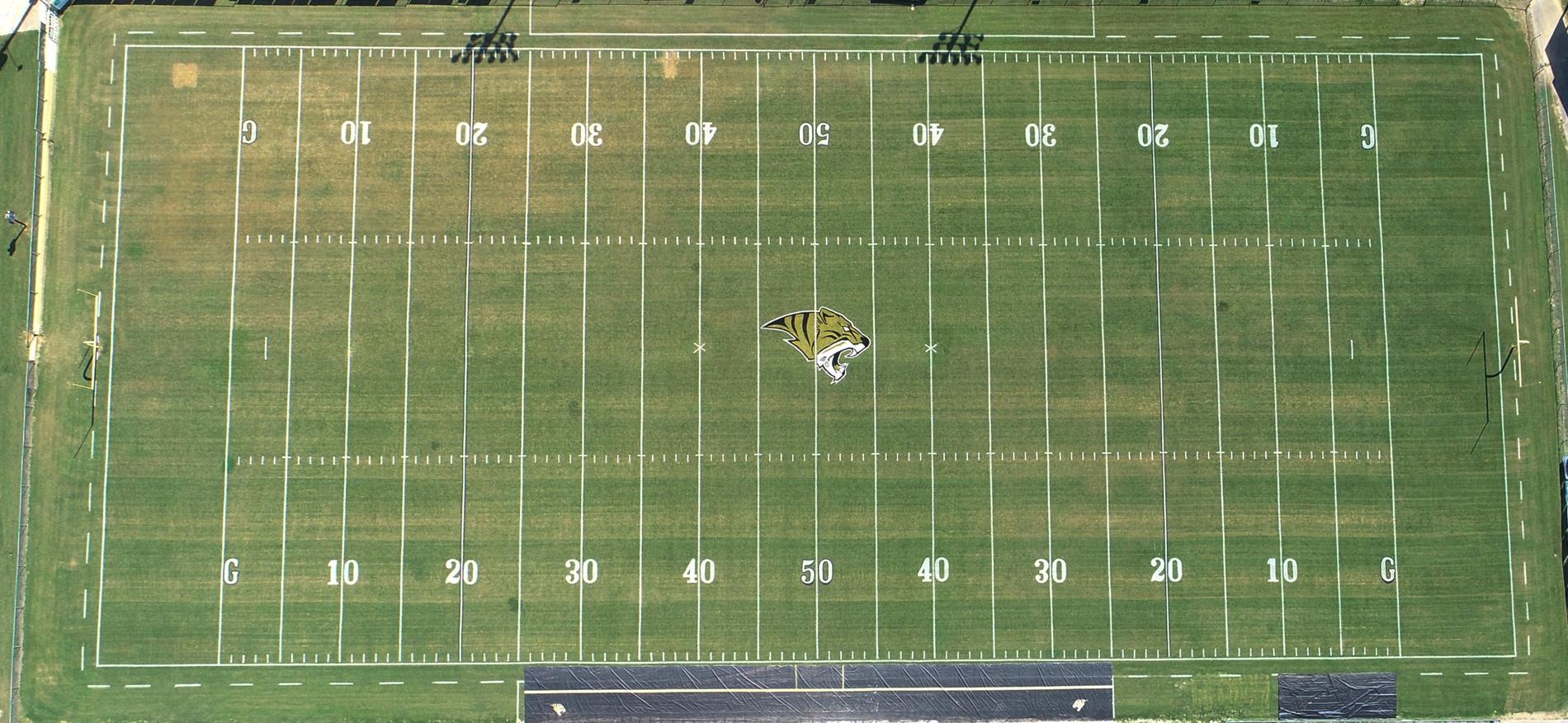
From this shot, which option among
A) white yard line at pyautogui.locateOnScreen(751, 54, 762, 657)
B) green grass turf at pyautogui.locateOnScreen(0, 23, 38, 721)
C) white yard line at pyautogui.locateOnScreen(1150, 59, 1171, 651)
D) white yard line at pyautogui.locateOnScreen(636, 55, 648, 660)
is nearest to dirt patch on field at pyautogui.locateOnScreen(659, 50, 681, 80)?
white yard line at pyautogui.locateOnScreen(636, 55, 648, 660)

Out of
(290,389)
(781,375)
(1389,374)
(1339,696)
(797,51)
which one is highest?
(797,51)

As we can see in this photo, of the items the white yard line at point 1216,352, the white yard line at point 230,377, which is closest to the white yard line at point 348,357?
the white yard line at point 230,377

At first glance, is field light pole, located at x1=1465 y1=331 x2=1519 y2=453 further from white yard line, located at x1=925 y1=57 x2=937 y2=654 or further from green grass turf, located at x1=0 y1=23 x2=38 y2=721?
green grass turf, located at x1=0 y1=23 x2=38 y2=721

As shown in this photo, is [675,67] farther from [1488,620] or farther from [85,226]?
[1488,620]

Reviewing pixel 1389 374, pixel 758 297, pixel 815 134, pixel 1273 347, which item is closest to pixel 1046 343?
pixel 1273 347

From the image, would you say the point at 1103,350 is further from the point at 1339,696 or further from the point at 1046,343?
the point at 1339,696

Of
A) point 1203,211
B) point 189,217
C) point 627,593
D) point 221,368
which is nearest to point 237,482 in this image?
point 221,368
